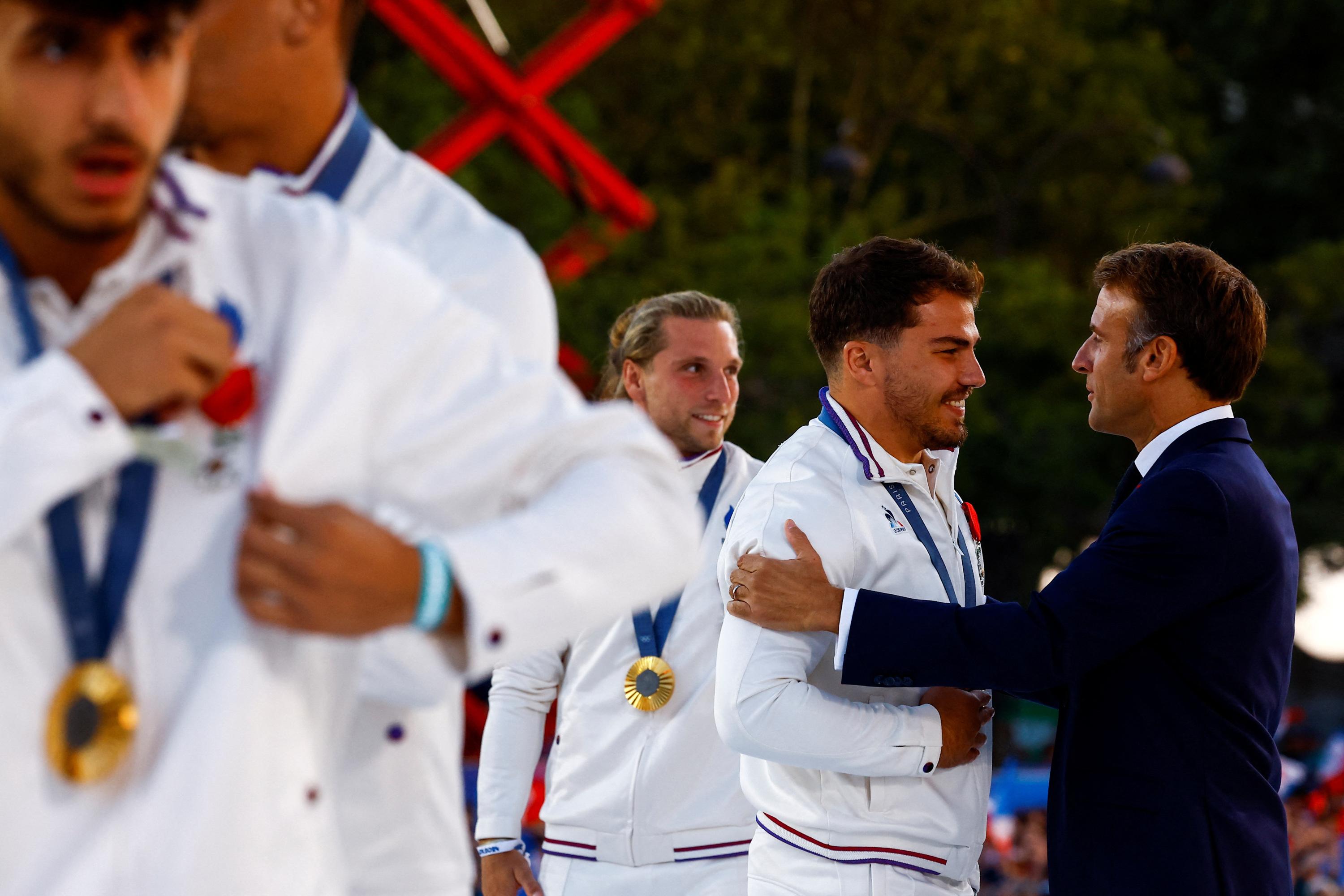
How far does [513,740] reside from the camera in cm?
411

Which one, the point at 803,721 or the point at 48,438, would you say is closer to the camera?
the point at 48,438

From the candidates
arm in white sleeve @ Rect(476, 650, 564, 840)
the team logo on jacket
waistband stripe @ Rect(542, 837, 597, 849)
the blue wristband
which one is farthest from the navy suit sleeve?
the blue wristband

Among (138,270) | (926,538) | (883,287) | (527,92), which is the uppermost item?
(527,92)

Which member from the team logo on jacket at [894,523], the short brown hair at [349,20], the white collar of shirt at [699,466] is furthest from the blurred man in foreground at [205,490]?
the white collar of shirt at [699,466]

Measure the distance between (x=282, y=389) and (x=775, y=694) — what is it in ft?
5.77

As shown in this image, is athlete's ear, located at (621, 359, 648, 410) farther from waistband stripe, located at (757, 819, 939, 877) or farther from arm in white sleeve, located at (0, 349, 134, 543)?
arm in white sleeve, located at (0, 349, 134, 543)

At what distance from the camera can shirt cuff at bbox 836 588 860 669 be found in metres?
2.94

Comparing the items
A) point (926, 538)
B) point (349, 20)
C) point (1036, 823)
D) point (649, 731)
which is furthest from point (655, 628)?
point (1036, 823)

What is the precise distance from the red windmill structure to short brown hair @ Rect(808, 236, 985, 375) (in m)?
6.47

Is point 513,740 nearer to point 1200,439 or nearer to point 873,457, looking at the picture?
point 873,457

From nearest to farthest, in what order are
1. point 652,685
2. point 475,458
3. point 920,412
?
1. point 475,458
2. point 920,412
3. point 652,685

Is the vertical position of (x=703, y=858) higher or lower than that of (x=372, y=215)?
lower

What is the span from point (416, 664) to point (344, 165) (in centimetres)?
82

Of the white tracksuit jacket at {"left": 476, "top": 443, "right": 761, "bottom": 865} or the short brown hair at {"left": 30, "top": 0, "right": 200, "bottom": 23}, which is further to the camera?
the white tracksuit jacket at {"left": 476, "top": 443, "right": 761, "bottom": 865}
